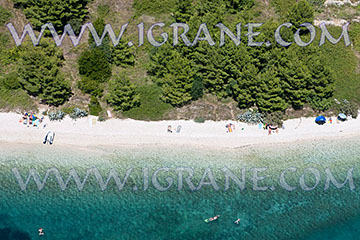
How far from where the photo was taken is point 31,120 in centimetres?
5762

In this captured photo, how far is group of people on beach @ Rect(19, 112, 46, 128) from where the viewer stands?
57219mm

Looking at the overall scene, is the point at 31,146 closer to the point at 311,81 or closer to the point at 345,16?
the point at 311,81

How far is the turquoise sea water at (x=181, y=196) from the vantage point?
45306 mm

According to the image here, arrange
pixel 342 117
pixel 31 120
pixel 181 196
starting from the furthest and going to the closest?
pixel 342 117 → pixel 31 120 → pixel 181 196

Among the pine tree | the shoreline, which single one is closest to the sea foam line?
the pine tree

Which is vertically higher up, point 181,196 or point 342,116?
point 342,116

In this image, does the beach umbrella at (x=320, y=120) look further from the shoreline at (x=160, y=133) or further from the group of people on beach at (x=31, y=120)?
the group of people on beach at (x=31, y=120)

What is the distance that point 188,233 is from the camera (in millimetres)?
44875

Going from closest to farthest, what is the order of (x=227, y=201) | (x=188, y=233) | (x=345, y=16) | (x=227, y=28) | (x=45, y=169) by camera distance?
(x=188, y=233)
(x=227, y=201)
(x=45, y=169)
(x=227, y=28)
(x=345, y=16)

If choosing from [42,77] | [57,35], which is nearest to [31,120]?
[42,77]

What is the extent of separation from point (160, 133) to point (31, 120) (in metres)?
16.8

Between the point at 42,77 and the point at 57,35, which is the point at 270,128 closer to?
the point at 42,77

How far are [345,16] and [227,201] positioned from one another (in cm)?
4297

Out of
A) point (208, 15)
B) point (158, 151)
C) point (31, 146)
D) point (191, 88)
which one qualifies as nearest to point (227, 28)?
point (208, 15)
